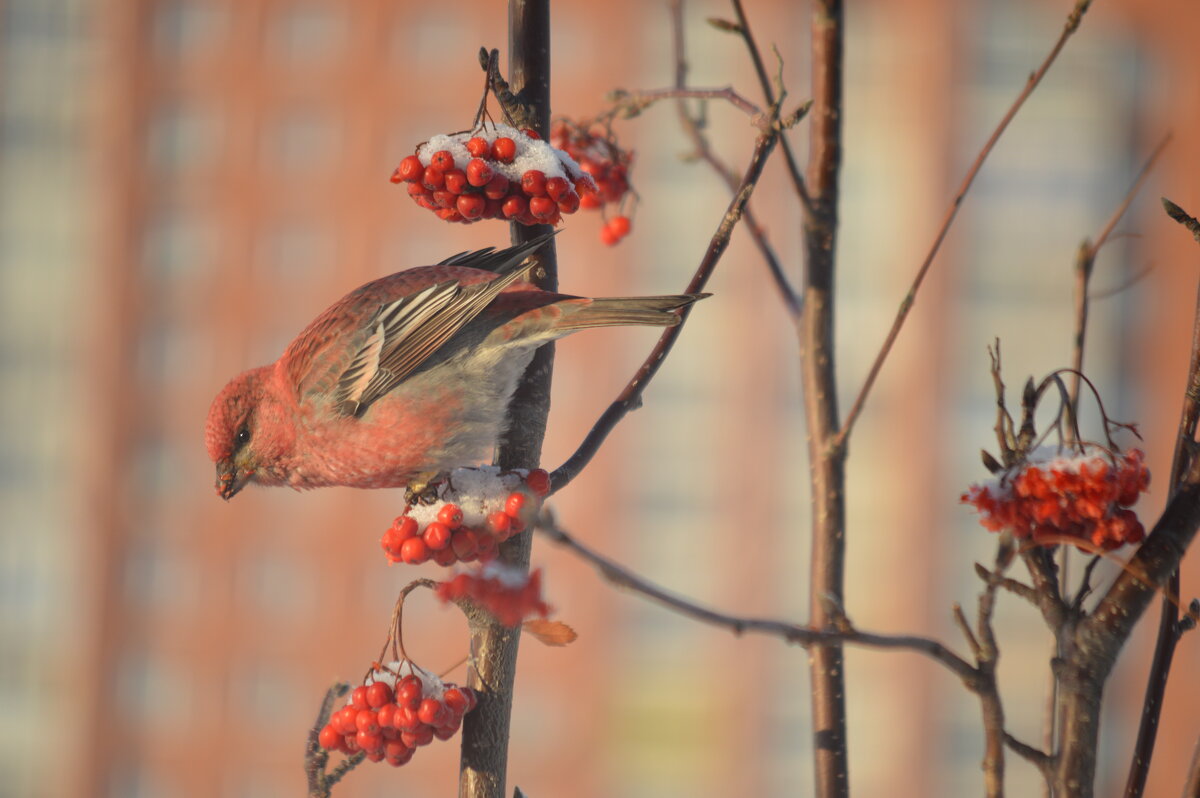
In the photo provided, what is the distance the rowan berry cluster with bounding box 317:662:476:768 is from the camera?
2.50ft

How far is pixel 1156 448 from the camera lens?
6590mm

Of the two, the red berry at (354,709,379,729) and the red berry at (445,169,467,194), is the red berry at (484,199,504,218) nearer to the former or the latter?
the red berry at (445,169,467,194)

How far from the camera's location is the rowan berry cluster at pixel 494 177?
2.67 feet

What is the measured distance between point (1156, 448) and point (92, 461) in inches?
266

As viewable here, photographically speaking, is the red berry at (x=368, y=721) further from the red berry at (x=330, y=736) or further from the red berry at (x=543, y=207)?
the red berry at (x=543, y=207)

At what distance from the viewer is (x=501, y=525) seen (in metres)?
0.74

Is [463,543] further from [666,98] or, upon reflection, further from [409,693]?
[666,98]

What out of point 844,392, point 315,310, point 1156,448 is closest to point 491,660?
point 844,392

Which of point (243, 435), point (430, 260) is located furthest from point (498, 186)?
point (430, 260)

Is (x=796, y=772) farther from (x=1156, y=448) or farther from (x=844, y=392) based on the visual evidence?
(x=1156, y=448)

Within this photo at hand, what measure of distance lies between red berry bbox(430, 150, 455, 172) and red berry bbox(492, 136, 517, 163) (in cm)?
3

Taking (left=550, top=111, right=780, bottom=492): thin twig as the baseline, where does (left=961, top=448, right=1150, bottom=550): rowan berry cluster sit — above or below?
below

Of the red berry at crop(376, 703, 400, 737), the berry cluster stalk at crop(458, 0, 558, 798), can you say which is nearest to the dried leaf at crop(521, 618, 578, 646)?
the berry cluster stalk at crop(458, 0, 558, 798)

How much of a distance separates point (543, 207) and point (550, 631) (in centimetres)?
33
